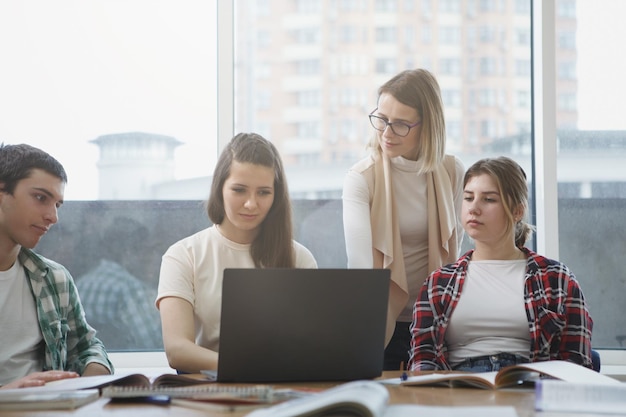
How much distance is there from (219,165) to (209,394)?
40.6 inches

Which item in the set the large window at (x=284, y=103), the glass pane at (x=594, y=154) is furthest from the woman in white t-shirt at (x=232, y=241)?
the glass pane at (x=594, y=154)

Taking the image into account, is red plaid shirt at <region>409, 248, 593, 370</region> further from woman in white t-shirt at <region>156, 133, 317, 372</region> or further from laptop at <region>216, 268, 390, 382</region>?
laptop at <region>216, 268, 390, 382</region>

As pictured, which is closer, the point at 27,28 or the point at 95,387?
the point at 95,387

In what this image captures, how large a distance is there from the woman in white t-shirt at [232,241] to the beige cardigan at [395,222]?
1.03 ft

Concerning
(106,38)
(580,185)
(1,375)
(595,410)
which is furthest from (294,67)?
(595,410)

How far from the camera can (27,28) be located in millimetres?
3395

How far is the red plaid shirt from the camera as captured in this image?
7.25ft

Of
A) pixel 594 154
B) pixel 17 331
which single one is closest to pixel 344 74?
pixel 594 154

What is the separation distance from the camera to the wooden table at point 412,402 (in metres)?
1.35

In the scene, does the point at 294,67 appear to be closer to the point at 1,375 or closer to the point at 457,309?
the point at 457,309

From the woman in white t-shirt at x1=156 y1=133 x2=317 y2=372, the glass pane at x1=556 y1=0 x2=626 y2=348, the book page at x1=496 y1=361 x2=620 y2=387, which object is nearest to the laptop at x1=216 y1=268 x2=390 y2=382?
the book page at x1=496 y1=361 x2=620 y2=387

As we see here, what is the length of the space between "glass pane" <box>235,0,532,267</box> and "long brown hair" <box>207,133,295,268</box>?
1.09 meters

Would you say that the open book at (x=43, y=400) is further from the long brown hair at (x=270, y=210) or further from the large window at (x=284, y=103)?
the large window at (x=284, y=103)

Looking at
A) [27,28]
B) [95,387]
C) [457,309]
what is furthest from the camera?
[27,28]
